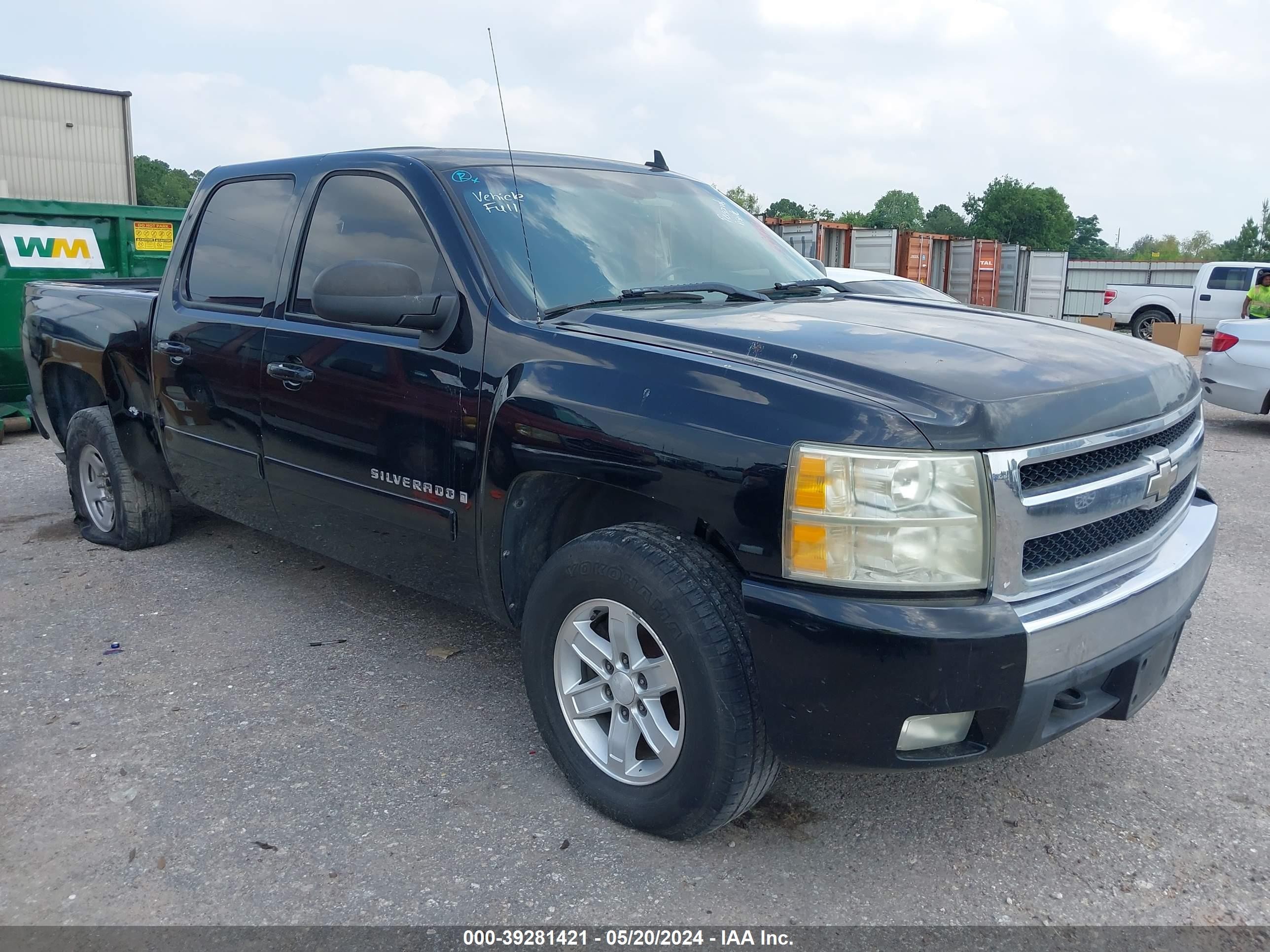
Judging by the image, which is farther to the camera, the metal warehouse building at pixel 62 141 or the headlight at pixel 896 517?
the metal warehouse building at pixel 62 141

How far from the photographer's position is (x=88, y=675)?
12.7 feet

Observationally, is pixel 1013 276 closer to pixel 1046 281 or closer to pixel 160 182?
pixel 1046 281

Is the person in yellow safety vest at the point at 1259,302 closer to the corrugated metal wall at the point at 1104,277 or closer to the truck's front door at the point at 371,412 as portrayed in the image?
the corrugated metal wall at the point at 1104,277

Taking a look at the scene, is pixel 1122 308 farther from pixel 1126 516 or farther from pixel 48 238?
pixel 1126 516

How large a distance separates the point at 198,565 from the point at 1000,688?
163 inches

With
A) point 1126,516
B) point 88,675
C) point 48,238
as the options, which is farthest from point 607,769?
point 48,238

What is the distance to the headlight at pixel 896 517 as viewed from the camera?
2.28 meters

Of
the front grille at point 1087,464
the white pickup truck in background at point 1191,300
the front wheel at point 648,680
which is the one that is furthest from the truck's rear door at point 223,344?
the white pickup truck in background at point 1191,300

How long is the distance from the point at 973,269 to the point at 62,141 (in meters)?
22.3

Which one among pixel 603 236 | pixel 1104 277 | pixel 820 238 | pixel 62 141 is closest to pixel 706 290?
pixel 603 236

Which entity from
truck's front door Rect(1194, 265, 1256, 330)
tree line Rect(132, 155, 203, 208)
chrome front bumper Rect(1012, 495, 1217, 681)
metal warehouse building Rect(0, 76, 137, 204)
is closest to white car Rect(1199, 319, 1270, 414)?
chrome front bumper Rect(1012, 495, 1217, 681)

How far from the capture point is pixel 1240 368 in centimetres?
993

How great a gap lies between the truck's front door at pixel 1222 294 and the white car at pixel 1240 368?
12083mm

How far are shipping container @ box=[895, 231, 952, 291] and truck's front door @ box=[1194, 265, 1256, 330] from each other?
18.9 feet
